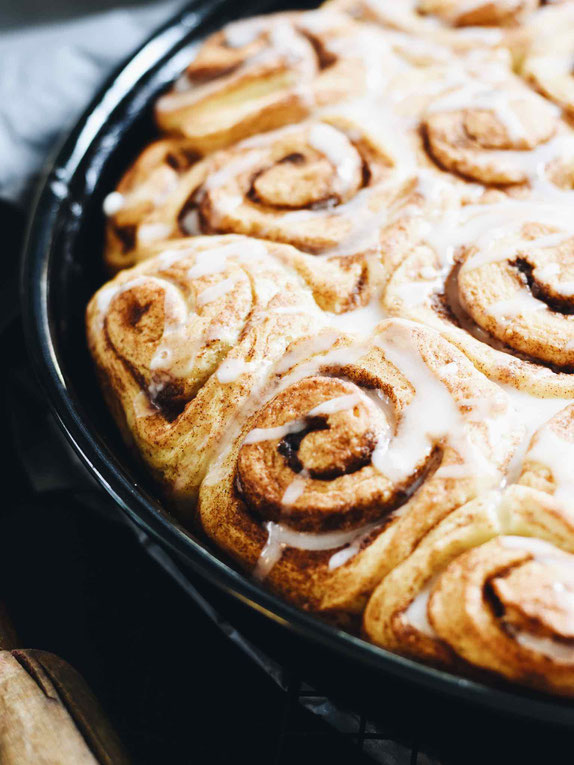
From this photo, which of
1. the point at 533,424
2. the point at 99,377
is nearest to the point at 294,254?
the point at 99,377

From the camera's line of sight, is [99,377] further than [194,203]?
No

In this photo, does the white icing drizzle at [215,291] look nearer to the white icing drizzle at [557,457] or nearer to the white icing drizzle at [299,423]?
the white icing drizzle at [299,423]

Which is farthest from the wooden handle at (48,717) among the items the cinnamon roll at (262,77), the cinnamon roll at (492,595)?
the cinnamon roll at (262,77)

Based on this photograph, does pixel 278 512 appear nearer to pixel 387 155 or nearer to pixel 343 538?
pixel 343 538

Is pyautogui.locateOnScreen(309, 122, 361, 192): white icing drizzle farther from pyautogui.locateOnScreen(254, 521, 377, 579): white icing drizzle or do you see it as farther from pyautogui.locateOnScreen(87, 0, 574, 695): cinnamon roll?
pyautogui.locateOnScreen(254, 521, 377, 579): white icing drizzle

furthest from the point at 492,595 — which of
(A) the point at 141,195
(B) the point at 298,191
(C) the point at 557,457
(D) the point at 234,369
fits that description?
(A) the point at 141,195

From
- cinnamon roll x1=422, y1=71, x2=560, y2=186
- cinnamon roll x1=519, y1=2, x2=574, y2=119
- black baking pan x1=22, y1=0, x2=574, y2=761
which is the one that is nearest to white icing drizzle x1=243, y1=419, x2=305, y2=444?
black baking pan x1=22, y1=0, x2=574, y2=761

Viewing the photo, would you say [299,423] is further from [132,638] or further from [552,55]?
[552,55]
